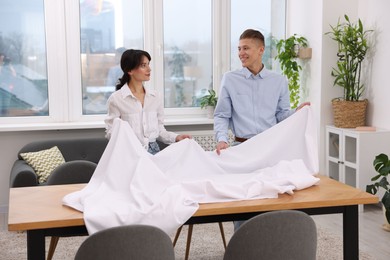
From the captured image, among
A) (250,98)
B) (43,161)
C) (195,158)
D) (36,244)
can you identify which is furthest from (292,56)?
(36,244)

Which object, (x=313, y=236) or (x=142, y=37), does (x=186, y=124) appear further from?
(x=313, y=236)

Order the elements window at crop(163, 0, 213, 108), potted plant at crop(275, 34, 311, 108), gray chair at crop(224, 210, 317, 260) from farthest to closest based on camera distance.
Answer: window at crop(163, 0, 213, 108) < potted plant at crop(275, 34, 311, 108) < gray chair at crop(224, 210, 317, 260)

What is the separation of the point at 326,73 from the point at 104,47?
2349mm

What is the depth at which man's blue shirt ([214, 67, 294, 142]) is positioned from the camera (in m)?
3.49

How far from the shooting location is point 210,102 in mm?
5777

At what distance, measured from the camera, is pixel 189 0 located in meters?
5.87

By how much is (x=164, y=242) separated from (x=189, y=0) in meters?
4.31

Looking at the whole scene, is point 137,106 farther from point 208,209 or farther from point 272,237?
point 272,237

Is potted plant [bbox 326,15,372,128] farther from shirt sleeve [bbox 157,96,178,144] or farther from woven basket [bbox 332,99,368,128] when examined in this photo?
shirt sleeve [bbox 157,96,178,144]

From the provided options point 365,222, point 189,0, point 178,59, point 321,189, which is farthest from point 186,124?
point 321,189

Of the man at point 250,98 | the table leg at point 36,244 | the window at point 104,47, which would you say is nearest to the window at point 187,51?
the window at point 104,47

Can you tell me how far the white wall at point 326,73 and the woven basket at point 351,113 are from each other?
127 mm

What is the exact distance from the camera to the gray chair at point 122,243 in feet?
6.24

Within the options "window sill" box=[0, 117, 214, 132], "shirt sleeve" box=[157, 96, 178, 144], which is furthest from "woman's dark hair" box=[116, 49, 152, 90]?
"window sill" box=[0, 117, 214, 132]
